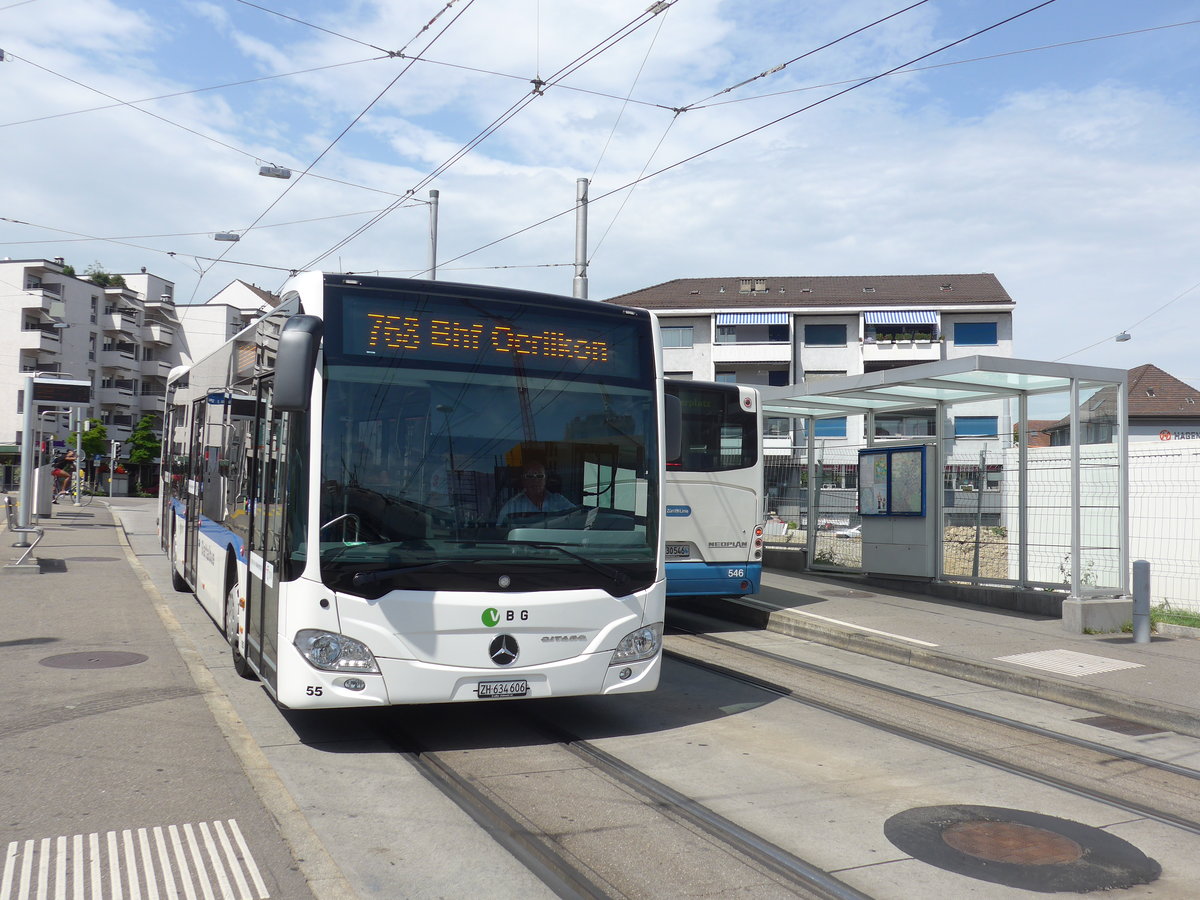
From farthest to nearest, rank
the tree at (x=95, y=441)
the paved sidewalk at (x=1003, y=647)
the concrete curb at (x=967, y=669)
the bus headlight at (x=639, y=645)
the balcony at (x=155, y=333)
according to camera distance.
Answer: the balcony at (x=155, y=333)
the tree at (x=95, y=441)
the paved sidewalk at (x=1003, y=647)
the concrete curb at (x=967, y=669)
the bus headlight at (x=639, y=645)

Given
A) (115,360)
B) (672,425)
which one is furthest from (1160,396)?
(115,360)

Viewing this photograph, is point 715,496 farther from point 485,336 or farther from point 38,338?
point 38,338

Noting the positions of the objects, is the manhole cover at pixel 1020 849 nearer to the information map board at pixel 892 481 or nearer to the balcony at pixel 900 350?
the information map board at pixel 892 481

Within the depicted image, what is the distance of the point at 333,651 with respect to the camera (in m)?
6.51

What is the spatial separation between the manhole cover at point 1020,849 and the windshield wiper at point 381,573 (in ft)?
9.88

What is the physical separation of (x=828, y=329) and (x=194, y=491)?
53938 mm

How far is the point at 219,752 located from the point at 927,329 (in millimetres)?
59178

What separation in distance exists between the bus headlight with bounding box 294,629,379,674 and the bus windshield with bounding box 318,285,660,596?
Result: 0.32 m

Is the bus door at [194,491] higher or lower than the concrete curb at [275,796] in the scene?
higher

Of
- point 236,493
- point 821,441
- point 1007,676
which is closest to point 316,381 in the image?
point 236,493

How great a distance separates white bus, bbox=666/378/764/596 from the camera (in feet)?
42.0

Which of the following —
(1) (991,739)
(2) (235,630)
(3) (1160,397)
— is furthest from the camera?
(3) (1160,397)

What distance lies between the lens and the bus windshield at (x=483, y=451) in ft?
21.6

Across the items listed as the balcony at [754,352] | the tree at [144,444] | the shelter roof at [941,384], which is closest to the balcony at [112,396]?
the tree at [144,444]
